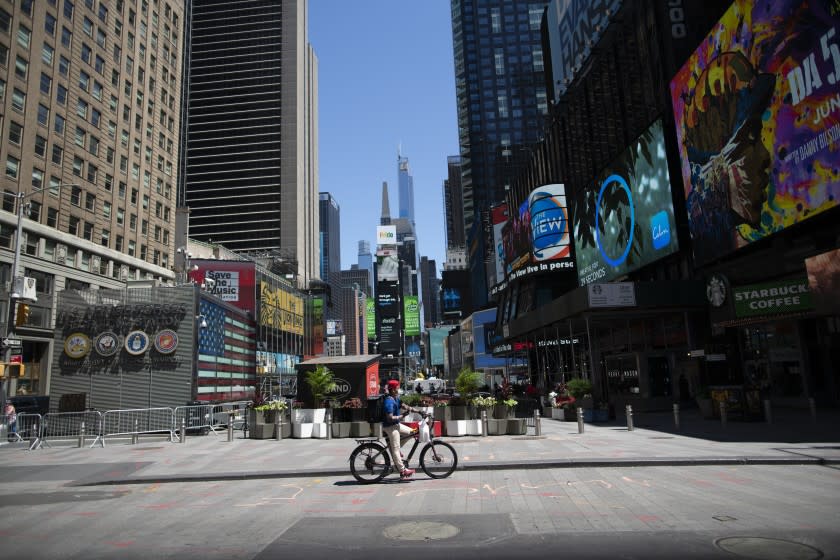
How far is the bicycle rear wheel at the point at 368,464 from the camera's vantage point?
449 inches

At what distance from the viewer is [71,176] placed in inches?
2063

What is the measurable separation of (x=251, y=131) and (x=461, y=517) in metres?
148

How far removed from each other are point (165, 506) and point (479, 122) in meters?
150

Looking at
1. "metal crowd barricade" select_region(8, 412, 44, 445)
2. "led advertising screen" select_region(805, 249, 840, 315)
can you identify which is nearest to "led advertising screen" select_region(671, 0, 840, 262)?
"led advertising screen" select_region(805, 249, 840, 315)

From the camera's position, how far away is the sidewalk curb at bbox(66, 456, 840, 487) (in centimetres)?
1212

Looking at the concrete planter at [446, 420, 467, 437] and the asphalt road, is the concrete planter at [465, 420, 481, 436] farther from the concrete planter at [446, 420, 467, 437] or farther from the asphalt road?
the asphalt road

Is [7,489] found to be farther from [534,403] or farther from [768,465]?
[534,403]

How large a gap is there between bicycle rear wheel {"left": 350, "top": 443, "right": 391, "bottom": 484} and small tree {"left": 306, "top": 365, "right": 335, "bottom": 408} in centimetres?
1067

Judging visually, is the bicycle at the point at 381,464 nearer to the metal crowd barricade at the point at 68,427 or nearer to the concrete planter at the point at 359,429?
the concrete planter at the point at 359,429

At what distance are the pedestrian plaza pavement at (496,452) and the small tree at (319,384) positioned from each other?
2068 mm

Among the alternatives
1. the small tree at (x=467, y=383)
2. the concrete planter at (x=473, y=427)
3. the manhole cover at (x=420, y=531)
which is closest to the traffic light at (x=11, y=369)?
the small tree at (x=467, y=383)

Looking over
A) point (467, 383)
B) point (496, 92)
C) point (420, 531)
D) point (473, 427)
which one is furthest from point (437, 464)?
point (496, 92)

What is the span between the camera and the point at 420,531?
743 cm

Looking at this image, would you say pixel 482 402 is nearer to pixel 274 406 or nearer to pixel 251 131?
pixel 274 406
